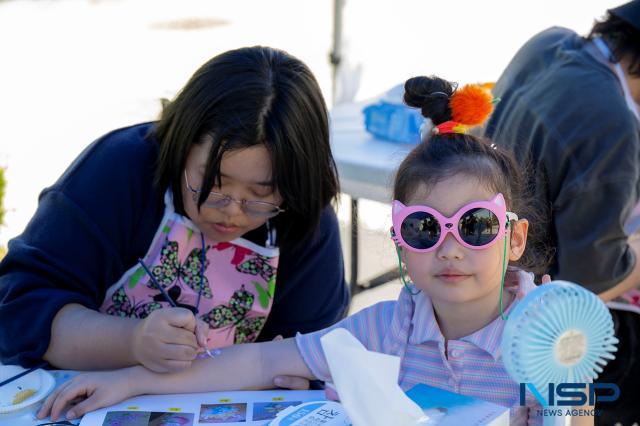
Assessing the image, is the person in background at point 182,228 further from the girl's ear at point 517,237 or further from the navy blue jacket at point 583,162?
the navy blue jacket at point 583,162

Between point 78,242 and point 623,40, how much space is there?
1.30m

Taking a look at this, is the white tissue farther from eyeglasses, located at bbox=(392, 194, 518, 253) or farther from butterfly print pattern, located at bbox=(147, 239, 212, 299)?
butterfly print pattern, located at bbox=(147, 239, 212, 299)

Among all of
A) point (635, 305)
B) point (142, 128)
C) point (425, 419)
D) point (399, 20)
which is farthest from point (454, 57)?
point (425, 419)

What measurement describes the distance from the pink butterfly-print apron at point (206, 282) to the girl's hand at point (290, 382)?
0.28 meters

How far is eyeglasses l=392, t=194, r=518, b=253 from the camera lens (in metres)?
1.23

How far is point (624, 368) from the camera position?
197cm

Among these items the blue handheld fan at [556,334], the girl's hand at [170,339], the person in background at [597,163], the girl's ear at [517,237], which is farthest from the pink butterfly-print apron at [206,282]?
the blue handheld fan at [556,334]

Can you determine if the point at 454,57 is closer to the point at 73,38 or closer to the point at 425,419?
the point at 73,38

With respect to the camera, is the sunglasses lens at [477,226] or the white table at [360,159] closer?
the sunglasses lens at [477,226]

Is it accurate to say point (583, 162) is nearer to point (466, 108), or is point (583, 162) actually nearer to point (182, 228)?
point (466, 108)

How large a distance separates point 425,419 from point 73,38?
7.10m

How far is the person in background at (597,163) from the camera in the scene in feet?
6.26

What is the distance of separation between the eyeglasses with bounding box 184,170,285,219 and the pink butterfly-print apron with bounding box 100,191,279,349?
12 cm

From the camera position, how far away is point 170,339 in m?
1.38
